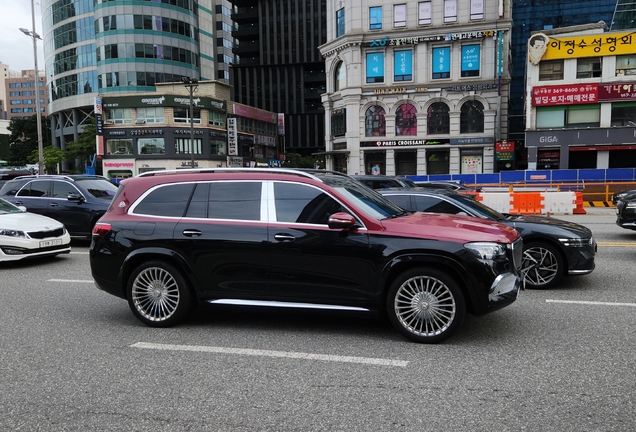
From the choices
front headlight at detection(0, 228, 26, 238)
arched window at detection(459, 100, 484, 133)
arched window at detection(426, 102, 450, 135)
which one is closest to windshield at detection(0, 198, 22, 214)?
front headlight at detection(0, 228, 26, 238)

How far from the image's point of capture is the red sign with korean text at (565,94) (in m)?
37.7

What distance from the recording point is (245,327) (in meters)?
5.73

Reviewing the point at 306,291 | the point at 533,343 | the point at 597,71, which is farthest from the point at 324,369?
the point at 597,71

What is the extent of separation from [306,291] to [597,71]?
40.6 metres

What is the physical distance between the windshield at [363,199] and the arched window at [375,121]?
42.0 m

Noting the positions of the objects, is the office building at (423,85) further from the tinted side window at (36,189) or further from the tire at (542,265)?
the tire at (542,265)

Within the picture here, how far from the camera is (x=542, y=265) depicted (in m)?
7.35

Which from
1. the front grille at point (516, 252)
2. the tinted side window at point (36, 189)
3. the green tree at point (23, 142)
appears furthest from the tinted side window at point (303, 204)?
the green tree at point (23, 142)

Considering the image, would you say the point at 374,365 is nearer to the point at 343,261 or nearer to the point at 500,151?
the point at 343,261

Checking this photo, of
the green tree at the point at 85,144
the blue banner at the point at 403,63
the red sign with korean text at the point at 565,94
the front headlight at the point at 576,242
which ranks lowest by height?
the front headlight at the point at 576,242

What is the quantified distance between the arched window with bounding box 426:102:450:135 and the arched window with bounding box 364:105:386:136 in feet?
13.5

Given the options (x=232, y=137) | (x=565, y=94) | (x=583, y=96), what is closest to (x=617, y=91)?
(x=583, y=96)

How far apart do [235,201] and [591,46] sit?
40.4 meters

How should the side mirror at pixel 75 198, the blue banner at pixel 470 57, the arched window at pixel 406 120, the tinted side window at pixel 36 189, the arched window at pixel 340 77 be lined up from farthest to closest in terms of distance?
the arched window at pixel 340 77, the arched window at pixel 406 120, the blue banner at pixel 470 57, the tinted side window at pixel 36 189, the side mirror at pixel 75 198
